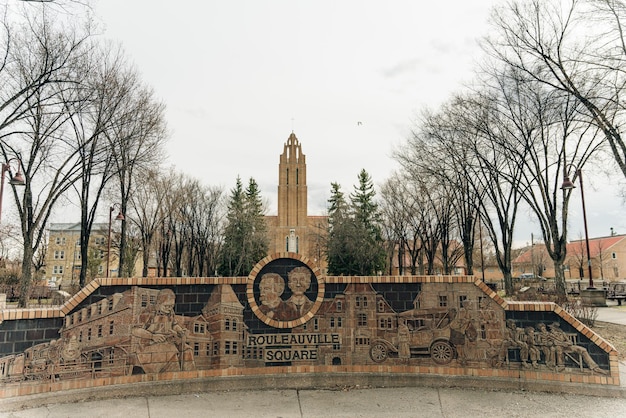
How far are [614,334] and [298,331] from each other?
10.7 meters

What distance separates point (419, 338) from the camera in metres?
7.78

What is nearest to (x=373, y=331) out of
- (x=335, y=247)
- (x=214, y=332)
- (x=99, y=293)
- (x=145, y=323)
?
(x=214, y=332)

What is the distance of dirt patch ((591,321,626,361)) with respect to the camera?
10238 mm

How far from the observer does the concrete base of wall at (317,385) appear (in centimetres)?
686

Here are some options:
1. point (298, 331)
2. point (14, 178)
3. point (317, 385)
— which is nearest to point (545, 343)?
point (317, 385)

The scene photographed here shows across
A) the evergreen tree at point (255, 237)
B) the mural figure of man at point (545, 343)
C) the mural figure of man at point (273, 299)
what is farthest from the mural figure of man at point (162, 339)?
the evergreen tree at point (255, 237)

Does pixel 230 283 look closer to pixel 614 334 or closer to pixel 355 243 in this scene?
pixel 614 334

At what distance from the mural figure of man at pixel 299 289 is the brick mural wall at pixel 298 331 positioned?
21 mm

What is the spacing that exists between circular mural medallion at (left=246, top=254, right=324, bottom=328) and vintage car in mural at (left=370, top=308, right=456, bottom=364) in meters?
1.54

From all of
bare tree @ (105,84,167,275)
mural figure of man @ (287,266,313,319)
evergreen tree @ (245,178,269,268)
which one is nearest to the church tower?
evergreen tree @ (245,178,269,268)

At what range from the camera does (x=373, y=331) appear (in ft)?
25.8

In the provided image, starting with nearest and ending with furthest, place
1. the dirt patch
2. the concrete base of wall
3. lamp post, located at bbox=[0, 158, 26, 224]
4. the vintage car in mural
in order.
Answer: the concrete base of wall → the vintage car in mural → the dirt patch → lamp post, located at bbox=[0, 158, 26, 224]

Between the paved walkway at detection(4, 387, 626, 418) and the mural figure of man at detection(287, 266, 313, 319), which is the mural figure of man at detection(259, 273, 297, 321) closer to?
the mural figure of man at detection(287, 266, 313, 319)

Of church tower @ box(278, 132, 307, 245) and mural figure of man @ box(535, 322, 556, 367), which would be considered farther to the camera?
church tower @ box(278, 132, 307, 245)
